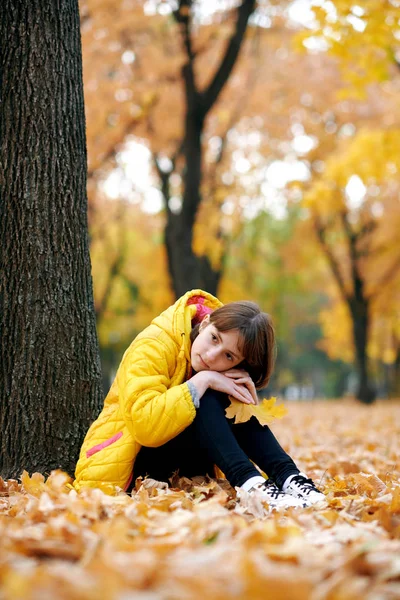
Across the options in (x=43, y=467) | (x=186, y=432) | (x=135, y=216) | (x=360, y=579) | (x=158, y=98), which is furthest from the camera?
(x=135, y=216)

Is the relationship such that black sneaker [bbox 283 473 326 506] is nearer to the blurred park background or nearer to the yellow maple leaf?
the yellow maple leaf

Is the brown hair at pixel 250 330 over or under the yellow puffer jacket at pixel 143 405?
over

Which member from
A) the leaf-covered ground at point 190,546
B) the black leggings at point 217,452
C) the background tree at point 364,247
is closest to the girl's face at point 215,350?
the black leggings at point 217,452

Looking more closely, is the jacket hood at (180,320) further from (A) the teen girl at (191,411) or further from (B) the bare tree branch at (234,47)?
(B) the bare tree branch at (234,47)

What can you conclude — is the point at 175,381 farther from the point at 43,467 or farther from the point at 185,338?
the point at 43,467

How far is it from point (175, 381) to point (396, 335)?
84.0ft

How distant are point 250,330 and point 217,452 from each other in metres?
0.58

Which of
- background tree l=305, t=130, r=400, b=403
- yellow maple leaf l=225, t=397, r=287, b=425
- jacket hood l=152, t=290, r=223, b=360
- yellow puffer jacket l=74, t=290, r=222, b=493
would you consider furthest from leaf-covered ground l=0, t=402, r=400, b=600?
background tree l=305, t=130, r=400, b=403

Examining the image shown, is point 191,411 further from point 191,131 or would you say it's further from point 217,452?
point 191,131

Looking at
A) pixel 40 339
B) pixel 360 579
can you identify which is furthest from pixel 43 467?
pixel 360 579

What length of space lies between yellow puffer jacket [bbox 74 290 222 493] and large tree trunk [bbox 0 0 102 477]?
32 centimetres

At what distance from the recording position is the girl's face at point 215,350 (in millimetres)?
3160

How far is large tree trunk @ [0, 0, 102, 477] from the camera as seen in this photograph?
3.48 m

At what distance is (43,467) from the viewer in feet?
11.4
